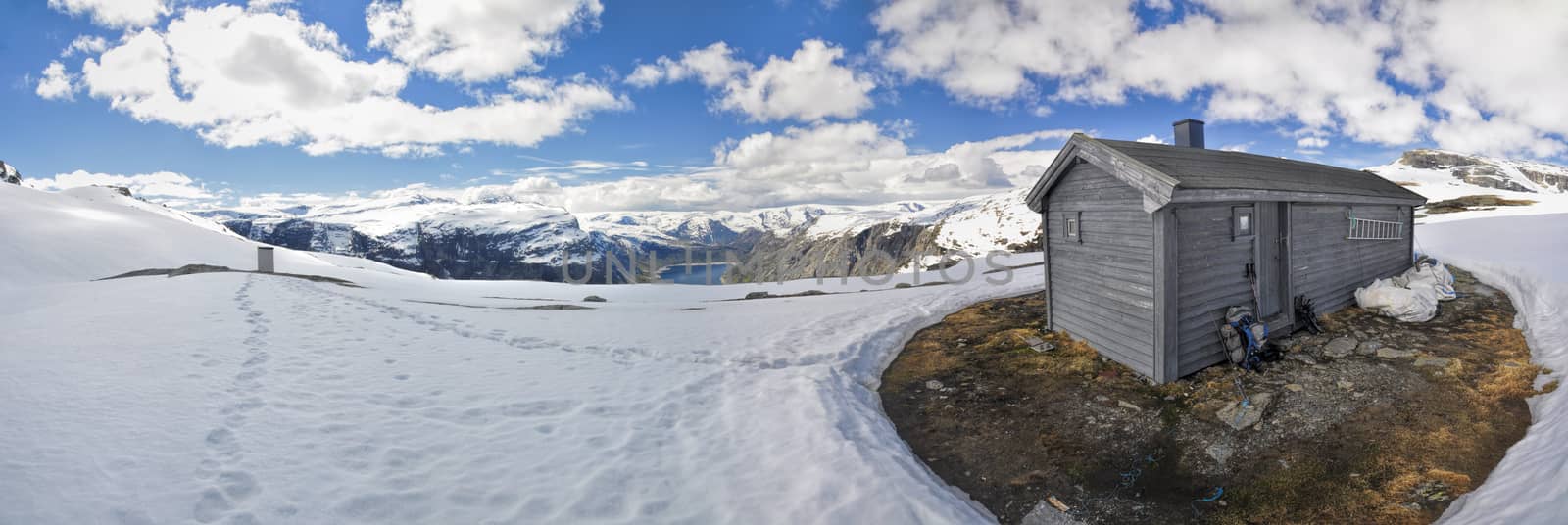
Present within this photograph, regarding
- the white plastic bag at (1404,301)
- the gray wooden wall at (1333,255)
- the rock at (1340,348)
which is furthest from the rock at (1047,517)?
the white plastic bag at (1404,301)

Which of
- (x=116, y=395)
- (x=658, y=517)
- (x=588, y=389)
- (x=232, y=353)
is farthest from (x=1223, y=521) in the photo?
(x=232, y=353)

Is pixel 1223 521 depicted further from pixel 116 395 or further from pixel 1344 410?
pixel 116 395

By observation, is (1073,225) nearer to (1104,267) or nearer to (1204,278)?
(1104,267)

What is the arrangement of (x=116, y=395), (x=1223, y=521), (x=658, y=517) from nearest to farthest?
(x=658, y=517)
(x=1223, y=521)
(x=116, y=395)

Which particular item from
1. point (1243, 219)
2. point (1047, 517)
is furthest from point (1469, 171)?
point (1047, 517)

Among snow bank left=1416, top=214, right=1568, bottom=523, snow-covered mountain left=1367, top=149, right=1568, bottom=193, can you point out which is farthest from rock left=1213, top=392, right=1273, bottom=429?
snow-covered mountain left=1367, top=149, right=1568, bottom=193

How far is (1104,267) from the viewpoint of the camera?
1148 cm

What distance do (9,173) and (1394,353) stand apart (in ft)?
550

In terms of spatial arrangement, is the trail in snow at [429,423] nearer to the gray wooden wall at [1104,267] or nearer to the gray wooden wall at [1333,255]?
the gray wooden wall at [1104,267]

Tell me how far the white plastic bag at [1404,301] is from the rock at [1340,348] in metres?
2.95

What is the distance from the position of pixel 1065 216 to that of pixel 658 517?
11558 mm

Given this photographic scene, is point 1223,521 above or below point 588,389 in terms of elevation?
below

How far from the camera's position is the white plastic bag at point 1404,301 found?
1277cm

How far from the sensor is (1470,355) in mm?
10203
